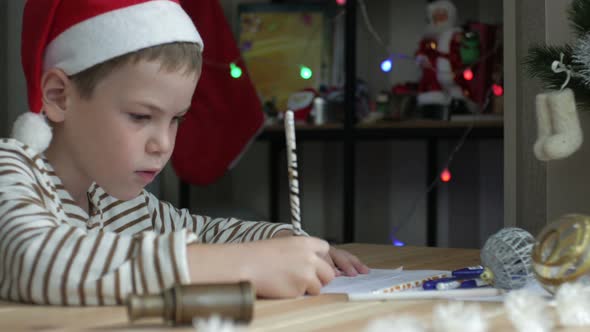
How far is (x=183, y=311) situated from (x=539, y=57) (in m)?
0.75

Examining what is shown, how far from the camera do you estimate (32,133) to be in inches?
33.6

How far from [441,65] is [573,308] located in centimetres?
200

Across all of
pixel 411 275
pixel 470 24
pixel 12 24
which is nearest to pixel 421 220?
pixel 470 24

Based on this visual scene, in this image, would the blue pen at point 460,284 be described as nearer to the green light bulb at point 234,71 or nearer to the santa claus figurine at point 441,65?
the santa claus figurine at point 441,65

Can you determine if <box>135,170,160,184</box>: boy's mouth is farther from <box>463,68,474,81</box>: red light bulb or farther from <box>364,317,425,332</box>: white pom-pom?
<box>463,68,474,81</box>: red light bulb

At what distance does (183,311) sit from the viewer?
55cm

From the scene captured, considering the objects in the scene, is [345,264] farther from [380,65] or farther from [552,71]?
[380,65]

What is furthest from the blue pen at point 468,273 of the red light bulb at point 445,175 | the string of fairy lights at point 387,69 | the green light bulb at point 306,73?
the green light bulb at point 306,73

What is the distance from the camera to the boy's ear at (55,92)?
90cm

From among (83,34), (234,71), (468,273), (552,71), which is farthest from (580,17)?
(234,71)

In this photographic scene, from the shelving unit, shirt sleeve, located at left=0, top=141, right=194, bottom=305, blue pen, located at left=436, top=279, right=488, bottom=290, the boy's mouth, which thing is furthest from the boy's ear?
the shelving unit

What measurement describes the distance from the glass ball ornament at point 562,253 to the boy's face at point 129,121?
409 mm

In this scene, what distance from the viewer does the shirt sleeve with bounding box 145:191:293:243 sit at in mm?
1049

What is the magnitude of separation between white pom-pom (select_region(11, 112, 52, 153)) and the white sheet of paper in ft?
1.12
